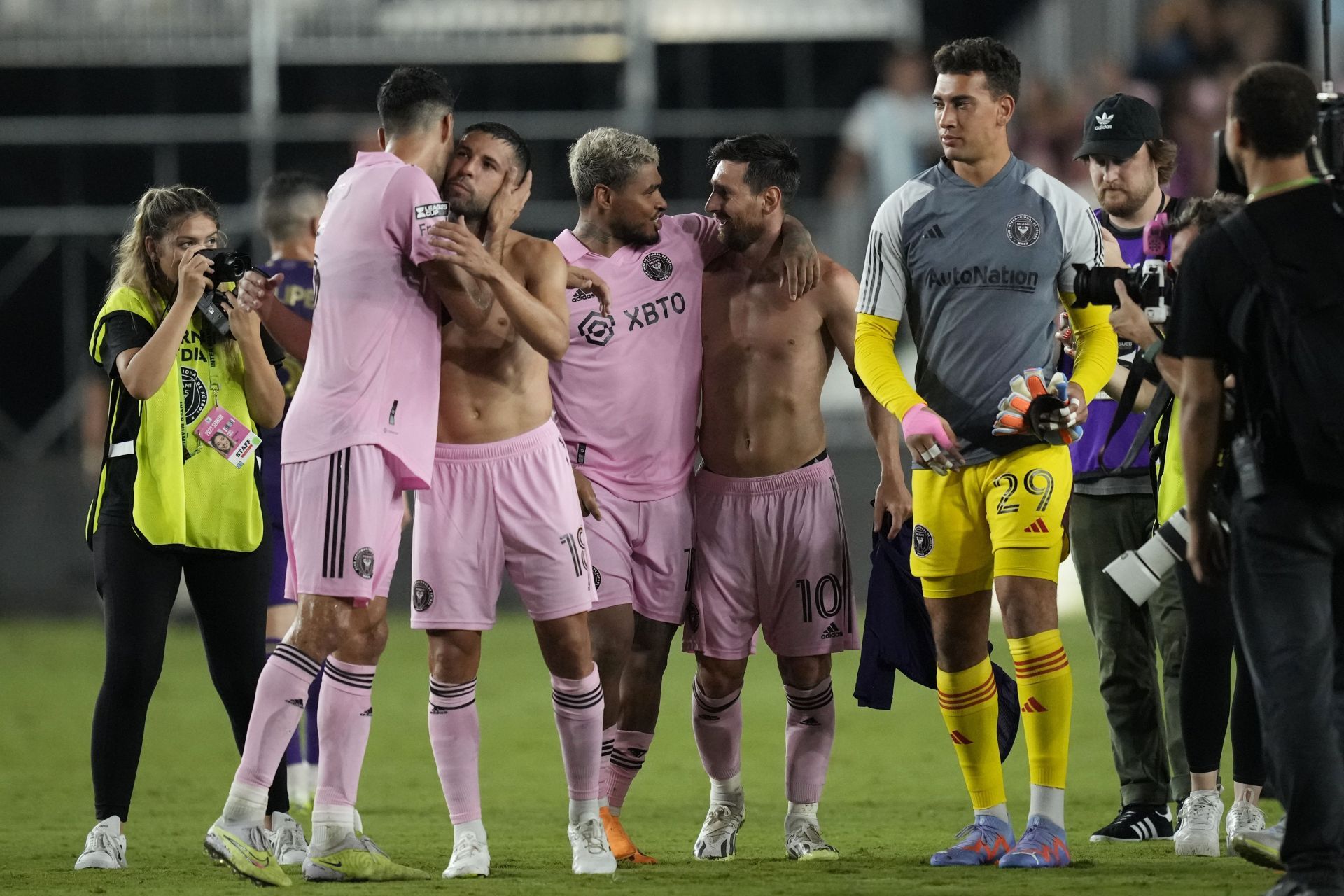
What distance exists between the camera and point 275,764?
17.5ft

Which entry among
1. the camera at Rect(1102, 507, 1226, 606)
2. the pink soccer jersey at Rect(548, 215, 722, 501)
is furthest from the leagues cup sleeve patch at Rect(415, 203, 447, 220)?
the camera at Rect(1102, 507, 1226, 606)

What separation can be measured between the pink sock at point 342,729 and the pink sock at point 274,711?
6.3 inches

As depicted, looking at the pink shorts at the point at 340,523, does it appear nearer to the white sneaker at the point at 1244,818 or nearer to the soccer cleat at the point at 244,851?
the soccer cleat at the point at 244,851

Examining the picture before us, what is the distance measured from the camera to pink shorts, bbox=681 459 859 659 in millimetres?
6406

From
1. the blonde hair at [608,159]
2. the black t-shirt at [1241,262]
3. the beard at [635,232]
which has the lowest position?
the black t-shirt at [1241,262]

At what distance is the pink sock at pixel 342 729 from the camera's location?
17.8ft

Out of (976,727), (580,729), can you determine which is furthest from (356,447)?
(976,727)

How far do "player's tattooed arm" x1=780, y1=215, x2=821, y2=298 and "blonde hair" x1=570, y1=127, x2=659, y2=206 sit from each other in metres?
0.59

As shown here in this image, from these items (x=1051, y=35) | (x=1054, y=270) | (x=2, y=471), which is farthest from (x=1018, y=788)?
(x=1051, y=35)

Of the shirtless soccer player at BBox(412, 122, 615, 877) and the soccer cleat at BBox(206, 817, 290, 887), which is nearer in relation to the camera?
the soccer cleat at BBox(206, 817, 290, 887)

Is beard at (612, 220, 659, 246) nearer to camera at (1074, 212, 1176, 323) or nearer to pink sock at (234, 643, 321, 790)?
camera at (1074, 212, 1176, 323)

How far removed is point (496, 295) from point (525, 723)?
5517mm

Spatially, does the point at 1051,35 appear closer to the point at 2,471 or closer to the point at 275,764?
the point at 2,471

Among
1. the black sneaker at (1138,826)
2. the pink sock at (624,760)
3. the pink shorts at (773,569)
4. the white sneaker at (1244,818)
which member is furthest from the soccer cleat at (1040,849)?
the pink sock at (624,760)
